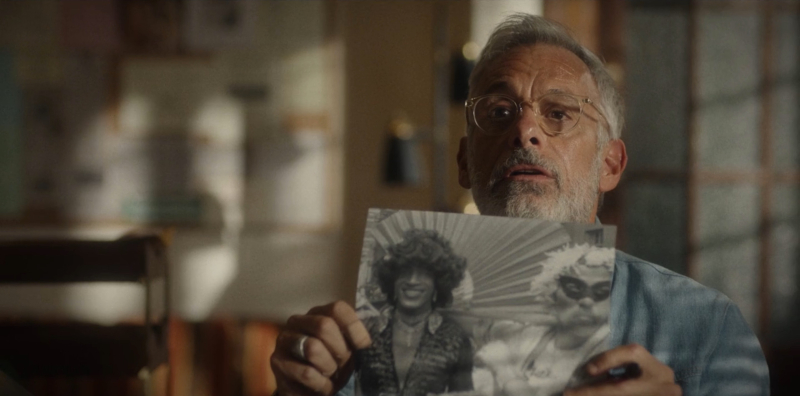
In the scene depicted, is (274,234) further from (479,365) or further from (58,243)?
(479,365)

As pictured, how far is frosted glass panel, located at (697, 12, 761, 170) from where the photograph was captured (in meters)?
2.84

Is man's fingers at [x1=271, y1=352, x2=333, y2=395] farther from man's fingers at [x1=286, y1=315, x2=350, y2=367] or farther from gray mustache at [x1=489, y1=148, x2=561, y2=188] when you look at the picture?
gray mustache at [x1=489, y1=148, x2=561, y2=188]

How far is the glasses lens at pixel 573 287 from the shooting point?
0.70 meters

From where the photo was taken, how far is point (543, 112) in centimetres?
99

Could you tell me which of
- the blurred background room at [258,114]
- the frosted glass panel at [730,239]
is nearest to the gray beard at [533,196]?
the blurred background room at [258,114]

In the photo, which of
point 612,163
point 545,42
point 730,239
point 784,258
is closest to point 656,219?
point 730,239

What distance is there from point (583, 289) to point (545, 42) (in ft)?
1.60

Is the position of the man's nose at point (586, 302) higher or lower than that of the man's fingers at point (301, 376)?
higher

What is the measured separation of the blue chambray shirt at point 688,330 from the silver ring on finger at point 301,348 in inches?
9.3

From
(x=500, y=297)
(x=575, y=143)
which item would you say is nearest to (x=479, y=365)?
(x=500, y=297)

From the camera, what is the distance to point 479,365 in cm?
70

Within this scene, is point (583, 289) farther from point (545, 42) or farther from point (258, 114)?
point (258, 114)

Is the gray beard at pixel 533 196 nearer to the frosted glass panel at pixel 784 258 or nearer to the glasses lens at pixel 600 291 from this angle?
the glasses lens at pixel 600 291

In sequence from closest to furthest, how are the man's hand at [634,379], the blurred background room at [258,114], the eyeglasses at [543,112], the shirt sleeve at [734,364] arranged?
the man's hand at [634,379] → the shirt sleeve at [734,364] → the eyeglasses at [543,112] → the blurred background room at [258,114]
